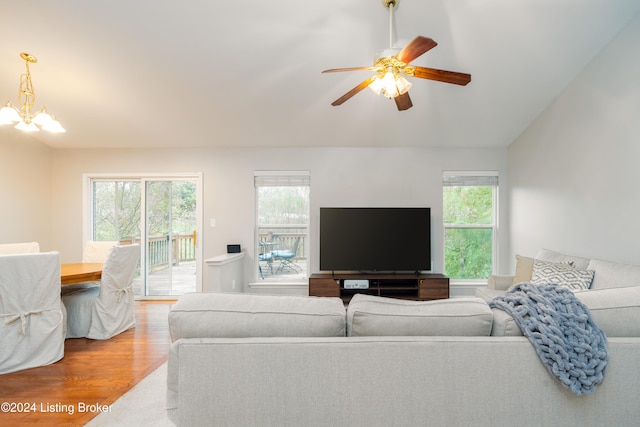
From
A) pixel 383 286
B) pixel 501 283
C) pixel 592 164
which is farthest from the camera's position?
pixel 383 286

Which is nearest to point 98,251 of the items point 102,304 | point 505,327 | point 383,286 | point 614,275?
point 102,304

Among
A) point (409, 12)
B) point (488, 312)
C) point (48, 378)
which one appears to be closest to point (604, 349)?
point (488, 312)

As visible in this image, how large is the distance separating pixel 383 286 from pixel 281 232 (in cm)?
170

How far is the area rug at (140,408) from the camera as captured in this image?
1.99m

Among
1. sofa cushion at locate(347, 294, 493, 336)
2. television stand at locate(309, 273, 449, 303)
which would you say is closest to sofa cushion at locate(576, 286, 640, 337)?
sofa cushion at locate(347, 294, 493, 336)

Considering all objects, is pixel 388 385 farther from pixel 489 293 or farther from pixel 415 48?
pixel 489 293

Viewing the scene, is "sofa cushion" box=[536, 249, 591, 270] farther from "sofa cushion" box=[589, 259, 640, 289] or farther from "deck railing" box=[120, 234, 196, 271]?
"deck railing" box=[120, 234, 196, 271]

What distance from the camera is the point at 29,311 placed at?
270cm

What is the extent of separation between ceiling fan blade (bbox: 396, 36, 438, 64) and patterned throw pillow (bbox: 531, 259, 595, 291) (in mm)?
2143

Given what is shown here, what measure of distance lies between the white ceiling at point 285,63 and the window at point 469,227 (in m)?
0.74

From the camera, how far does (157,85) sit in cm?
370

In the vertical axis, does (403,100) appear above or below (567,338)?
above

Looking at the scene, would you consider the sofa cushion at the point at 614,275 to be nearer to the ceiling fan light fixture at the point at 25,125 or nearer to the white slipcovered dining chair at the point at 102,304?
the white slipcovered dining chair at the point at 102,304

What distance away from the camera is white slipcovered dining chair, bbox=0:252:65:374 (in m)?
2.62
